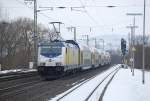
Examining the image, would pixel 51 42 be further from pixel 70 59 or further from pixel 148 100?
pixel 148 100

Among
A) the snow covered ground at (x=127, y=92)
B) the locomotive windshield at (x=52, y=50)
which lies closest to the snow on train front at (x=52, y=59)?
the locomotive windshield at (x=52, y=50)

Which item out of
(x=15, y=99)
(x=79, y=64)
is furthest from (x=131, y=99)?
(x=79, y=64)

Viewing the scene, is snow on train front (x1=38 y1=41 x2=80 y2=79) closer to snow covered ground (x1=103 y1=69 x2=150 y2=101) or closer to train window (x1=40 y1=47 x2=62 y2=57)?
train window (x1=40 y1=47 x2=62 y2=57)

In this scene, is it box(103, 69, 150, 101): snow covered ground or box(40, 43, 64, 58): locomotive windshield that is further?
box(40, 43, 64, 58): locomotive windshield

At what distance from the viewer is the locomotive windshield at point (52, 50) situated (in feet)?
113

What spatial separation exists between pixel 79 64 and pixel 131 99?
25994 millimetres

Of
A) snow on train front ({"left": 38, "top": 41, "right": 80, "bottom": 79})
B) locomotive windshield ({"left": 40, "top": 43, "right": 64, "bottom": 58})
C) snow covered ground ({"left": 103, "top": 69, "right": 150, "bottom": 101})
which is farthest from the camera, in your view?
locomotive windshield ({"left": 40, "top": 43, "right": 64, "bottom": 58})

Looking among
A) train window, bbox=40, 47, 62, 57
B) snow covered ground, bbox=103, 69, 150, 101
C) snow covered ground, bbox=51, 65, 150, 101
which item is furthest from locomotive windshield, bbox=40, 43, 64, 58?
snow covered ground, bbox=103, 69, 150, 101

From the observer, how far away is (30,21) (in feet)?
318

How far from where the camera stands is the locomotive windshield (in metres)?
34.5

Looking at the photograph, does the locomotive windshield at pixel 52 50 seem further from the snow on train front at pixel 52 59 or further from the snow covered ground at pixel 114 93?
the snow covered ground at pixel 114 93

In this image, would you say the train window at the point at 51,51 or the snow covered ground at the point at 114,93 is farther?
the train window at the point at 51,51

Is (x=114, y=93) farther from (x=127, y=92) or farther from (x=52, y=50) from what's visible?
(x=52, y=50)

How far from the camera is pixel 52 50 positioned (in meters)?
34.7
